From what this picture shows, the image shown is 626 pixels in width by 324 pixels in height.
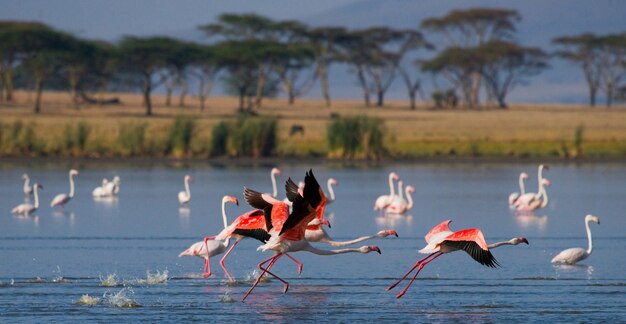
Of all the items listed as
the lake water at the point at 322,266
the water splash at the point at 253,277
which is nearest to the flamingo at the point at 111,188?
the lake water at the point at 322,266

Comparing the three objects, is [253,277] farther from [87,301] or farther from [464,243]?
[464,243]

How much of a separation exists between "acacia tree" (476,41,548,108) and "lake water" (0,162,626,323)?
5878 centimetres

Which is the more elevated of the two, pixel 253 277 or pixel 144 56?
pixel 144 56

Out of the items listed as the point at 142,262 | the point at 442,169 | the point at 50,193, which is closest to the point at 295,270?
the point at 142,262

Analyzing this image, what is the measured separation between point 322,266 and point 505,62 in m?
76.0

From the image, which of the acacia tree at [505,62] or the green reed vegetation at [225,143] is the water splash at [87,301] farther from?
the acacia tree at [505,62]

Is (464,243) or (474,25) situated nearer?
(464,243)

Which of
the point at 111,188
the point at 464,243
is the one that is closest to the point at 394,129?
the point at 111,188

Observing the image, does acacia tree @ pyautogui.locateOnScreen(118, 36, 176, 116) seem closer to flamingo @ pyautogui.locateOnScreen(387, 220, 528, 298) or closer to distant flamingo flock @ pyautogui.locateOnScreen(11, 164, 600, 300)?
distant flamingo flock @ pyautogui.locateOnScreen(11, 164, 600, 300)

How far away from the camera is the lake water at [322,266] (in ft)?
38.2

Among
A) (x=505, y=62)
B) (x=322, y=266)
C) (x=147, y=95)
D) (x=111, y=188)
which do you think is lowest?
(x=147, y=95)

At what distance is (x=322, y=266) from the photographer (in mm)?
14781

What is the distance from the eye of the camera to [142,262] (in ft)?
49.1

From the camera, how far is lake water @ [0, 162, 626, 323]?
1164 cm
